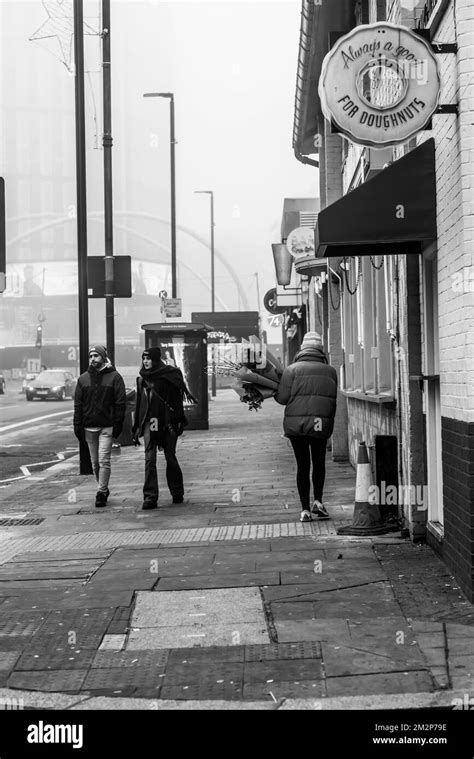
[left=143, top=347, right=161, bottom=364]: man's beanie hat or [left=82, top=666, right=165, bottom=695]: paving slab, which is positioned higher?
[left=143, top=347, right=161, bottom=364]: man's beanie hat

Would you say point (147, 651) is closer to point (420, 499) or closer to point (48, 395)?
point (420, 499)

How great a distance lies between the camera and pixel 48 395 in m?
47.3

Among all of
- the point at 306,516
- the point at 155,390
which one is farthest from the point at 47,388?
the point at 306,516

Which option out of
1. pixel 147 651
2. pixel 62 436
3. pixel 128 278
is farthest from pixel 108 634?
pixel 62 436

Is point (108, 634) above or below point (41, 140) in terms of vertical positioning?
below

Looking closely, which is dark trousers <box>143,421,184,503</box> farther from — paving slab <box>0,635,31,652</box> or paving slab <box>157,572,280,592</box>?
paving slab <box>0,635,31,652</box>

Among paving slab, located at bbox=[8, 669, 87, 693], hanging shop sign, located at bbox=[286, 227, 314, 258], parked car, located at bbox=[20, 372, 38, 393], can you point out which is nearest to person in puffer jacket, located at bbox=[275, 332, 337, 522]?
paving slab, located at bbox=[8, 669, 87, 693]

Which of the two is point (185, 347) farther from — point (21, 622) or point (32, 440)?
point (21, 622)

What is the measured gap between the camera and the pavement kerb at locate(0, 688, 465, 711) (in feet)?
15.0

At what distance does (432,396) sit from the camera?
8.16m

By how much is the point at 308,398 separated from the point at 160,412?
2.17 metres

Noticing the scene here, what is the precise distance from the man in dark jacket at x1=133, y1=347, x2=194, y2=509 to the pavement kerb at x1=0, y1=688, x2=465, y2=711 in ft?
21.7

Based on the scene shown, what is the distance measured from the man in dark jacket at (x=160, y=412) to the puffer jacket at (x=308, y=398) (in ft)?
5.91

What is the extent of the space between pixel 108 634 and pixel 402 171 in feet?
12.6
